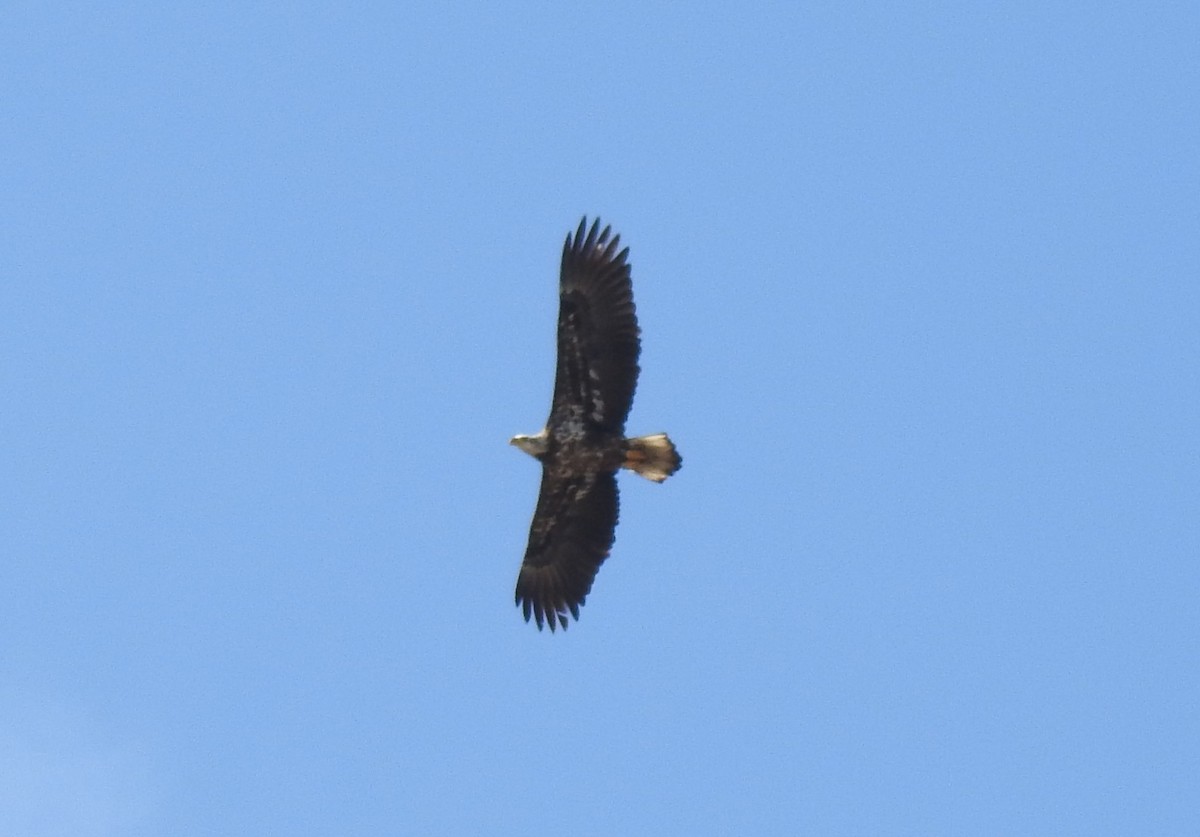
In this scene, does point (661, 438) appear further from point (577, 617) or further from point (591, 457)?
point (577, 617)

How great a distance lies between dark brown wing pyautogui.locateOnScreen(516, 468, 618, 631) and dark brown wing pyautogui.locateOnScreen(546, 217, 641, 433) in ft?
3.34

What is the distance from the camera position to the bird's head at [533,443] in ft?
83.4

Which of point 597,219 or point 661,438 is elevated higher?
point 597,219

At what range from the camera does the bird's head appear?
2541 cm

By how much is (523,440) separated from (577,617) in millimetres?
2310

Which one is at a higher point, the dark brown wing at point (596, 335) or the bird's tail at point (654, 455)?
the dark brown wing at point (596, 335)

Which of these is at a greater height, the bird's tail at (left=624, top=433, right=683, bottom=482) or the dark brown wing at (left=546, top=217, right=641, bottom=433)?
the dark brown wing at (left=546, top=217, right=641, bottom=433)

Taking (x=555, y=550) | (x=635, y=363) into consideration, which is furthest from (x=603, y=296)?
(x=555, y=550)

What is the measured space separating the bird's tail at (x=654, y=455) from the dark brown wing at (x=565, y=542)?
25.2 inches

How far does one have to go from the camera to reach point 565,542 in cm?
2653

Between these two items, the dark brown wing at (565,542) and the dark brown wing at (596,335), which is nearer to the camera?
the dark brown wing at (596,335)

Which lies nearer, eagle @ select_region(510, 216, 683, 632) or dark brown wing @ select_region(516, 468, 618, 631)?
eagle @ select_region(510, 216, 683, 632)

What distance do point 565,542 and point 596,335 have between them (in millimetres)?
2819

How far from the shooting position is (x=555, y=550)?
2664cm
